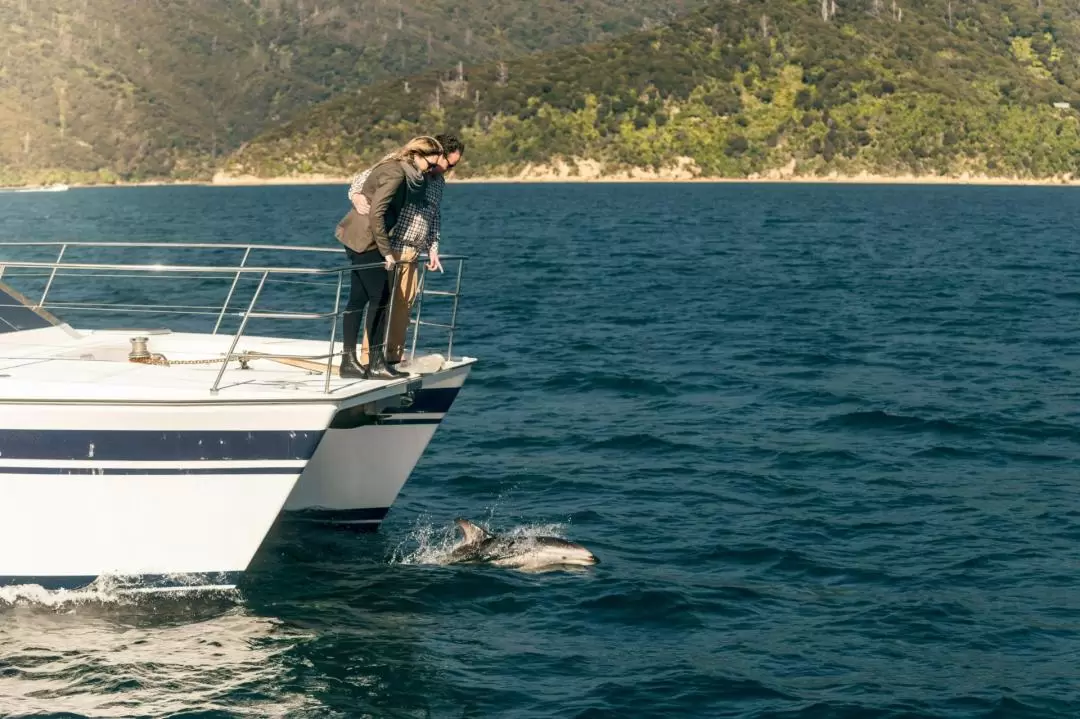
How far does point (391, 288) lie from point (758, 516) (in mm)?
4802

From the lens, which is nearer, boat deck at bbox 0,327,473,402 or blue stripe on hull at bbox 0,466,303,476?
blue stripe on hull at bbox 0,466,303,476

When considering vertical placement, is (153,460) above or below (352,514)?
above

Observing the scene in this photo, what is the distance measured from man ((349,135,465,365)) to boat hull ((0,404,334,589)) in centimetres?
161

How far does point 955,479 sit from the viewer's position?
15.2 metres

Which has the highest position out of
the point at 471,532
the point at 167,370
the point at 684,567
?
the point at 167,370

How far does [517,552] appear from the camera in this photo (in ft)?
40.1

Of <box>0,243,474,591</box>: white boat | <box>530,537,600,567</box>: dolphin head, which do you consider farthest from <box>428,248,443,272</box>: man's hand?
<box>530,537,600,567</box>: dolphin head

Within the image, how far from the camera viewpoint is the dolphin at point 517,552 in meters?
12.1

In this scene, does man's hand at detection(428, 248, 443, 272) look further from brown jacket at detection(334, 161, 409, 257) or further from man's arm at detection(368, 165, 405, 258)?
man's arm at detection(368, 165, 405, 258)

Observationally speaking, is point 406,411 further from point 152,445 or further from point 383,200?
point 152,445

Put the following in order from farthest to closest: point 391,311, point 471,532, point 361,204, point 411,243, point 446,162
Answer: point 471,532
point 411,243
point 391,311
point 446,162
point 361,204

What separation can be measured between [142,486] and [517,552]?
A: 3685 mm

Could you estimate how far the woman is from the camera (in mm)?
10516

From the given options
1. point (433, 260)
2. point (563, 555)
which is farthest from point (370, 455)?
point (563, 555)
